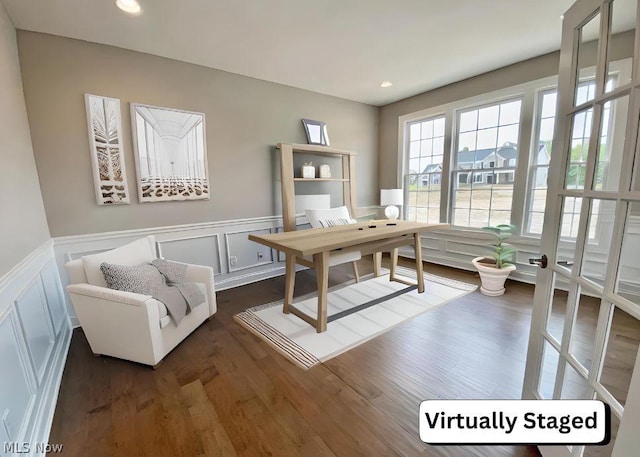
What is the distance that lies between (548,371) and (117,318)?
251cm

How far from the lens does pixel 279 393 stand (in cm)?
170

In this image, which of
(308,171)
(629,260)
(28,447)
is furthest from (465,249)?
(28,447)

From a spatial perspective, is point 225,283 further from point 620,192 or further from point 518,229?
point 518,229

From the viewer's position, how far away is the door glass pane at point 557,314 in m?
1.12

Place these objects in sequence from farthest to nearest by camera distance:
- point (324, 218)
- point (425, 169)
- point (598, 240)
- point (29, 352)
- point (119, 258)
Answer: point (425, 169) → point (324, 218) → point (119, 258) → point (29, 352) → point (598, 240)

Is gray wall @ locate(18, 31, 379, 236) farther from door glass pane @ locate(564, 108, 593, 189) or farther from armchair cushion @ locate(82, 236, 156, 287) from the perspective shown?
door glass pane @ locate(564, 108, 593, 189)

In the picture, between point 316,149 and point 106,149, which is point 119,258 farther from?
point 316,149

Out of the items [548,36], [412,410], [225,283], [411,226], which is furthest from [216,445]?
[548,36]

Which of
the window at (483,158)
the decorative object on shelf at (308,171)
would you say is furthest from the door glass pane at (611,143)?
the decorative object on shelf at (308,171)

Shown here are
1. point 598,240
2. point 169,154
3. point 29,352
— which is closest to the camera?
point 598,240

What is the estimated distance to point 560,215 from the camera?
45.7 inches

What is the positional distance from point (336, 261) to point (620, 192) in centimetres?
215

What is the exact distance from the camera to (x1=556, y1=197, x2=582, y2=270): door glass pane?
1.06 meters

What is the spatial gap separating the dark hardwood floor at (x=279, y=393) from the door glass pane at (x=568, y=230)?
3.16ft
